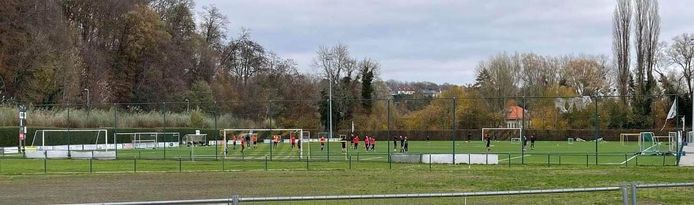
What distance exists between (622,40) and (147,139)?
51.7 m

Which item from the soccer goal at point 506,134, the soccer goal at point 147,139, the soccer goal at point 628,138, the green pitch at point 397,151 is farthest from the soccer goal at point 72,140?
the soccer goal at point 628,138

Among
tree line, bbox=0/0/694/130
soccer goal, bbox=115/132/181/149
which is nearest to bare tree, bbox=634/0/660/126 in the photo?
tree line, bbox=0/0/694/130

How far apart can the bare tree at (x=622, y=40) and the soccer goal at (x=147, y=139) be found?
47.7 metres

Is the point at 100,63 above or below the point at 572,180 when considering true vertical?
above

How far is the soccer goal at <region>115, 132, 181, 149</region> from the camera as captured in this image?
237ft

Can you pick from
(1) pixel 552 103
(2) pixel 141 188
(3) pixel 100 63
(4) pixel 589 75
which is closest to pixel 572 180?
(2) pixel 141 188

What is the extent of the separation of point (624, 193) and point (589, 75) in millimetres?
105988

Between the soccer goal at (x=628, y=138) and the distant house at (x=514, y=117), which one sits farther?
the distant house at (x=514, y=117)

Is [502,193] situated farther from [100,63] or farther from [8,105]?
[100,63]

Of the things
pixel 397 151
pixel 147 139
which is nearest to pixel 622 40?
pixel 397 151

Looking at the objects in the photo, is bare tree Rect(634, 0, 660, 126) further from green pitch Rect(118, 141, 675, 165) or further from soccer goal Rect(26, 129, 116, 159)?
soccer goal Rect(26, 129, 116, 159)

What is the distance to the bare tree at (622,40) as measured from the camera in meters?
88.4

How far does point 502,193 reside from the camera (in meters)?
9.29

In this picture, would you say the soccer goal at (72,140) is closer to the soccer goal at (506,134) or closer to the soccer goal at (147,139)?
the soccer goal at (147,139)
